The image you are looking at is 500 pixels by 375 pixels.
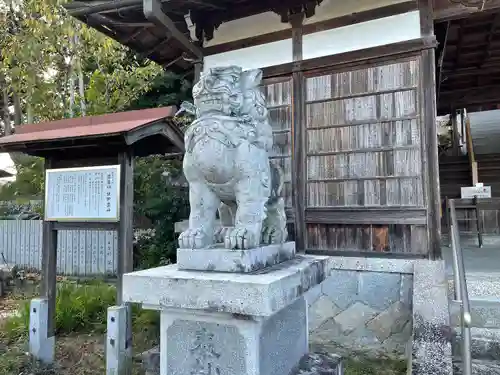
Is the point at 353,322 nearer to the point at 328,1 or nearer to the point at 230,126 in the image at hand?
the point at 230,126

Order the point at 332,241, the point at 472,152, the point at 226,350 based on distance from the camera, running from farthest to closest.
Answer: the point at 472,152, the point at 332,241, the point at 226,350

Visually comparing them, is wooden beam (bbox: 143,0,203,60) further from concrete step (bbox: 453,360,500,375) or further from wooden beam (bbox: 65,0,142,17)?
concrete step (bbox: 453,360,500,375)

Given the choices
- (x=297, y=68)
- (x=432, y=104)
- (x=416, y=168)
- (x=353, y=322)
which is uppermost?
(x=297, y=68)

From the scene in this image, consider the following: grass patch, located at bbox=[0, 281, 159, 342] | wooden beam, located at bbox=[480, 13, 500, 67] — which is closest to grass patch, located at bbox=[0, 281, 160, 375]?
grass patch, located at bbox=[0, 281, 159, 342]

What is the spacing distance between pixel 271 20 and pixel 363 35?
5.07ft

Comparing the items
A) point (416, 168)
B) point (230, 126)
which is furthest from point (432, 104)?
point (230, 126)

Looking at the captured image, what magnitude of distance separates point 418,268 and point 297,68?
10.8ft

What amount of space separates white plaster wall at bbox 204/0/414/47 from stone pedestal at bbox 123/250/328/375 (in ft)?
14.6

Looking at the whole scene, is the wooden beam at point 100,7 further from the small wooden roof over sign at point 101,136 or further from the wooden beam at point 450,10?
the wooden beam at point 450,10

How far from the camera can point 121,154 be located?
4.56 metres

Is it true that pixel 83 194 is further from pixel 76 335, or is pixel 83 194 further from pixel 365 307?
pixel 365 307

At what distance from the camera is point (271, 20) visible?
6.09m

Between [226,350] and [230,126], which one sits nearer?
[226,350]

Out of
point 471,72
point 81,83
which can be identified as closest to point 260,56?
point 81,83
